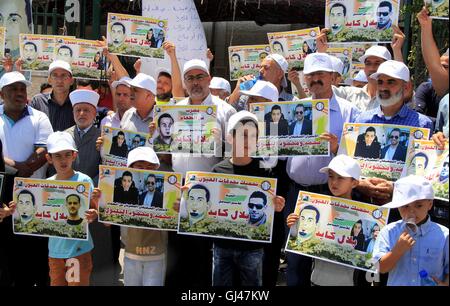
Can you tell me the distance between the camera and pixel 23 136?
257 inches

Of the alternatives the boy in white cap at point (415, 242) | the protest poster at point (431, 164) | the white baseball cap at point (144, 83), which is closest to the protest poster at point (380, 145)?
the protest poster at point (431, 164)

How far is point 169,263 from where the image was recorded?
603 centimetres

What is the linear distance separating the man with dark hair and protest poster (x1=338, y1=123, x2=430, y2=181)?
1.40m

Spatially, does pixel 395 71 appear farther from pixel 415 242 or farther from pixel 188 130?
pixel 188 130

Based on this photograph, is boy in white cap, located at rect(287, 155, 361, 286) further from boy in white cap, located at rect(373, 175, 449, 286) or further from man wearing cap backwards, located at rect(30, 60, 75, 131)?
man wearing cap backwards, located at rect(30, 60, 75, 131)

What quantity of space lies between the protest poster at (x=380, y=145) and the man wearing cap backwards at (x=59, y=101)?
2753mm

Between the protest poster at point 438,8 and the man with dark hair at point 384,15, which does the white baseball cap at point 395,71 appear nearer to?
the protest poster at point 438,8

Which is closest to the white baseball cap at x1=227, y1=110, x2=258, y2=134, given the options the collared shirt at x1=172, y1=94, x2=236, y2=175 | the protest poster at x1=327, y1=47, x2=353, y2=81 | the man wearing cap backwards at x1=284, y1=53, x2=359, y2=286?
the collared shirt at x1=172, y1=94, x2=236, y2=175

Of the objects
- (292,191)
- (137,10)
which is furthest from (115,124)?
(137,10)

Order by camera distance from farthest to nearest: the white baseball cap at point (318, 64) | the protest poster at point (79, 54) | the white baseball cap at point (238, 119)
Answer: the protest poster at point (79, 54) < the white baseball cap at point (318, 64) < the white baseball cap at point (238, 119)

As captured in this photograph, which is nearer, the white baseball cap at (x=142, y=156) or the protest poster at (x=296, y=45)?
the white baseball cap at (x=142, y=156)

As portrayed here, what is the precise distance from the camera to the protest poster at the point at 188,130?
589 cm
